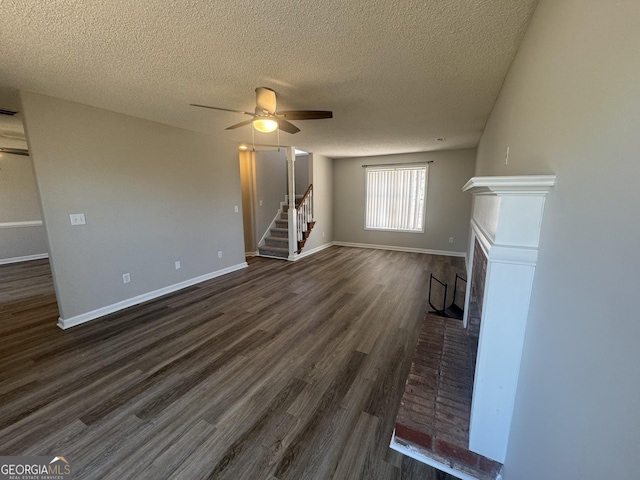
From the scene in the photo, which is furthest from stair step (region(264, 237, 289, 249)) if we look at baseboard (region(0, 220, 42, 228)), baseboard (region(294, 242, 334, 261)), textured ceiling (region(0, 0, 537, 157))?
baseboard (region(0, 220, 42, 228))

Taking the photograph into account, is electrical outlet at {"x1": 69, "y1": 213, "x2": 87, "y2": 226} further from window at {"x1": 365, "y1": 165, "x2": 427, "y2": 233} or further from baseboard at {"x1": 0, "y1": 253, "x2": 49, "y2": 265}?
window at {"x1": 365, "y1": 165, "x2": 427, "y2": 233}

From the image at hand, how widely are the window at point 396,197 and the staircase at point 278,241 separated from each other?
2202mm

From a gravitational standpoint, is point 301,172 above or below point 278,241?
above

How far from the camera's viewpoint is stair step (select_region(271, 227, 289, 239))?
6148mm

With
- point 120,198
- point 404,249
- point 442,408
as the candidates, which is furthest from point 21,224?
point 404,249

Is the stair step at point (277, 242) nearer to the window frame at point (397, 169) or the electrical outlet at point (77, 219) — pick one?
the window frame at point (397, 169)

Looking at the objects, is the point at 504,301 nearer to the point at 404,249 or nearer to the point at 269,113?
the point at 269,113

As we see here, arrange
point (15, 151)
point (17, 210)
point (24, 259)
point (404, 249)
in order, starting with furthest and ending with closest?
point (404, 249), point (24, 259), point (17, 210), point (15, 151)

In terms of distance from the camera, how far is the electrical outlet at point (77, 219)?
2.71 meters

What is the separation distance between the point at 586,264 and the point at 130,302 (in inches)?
164

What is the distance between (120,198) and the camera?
3.08 m

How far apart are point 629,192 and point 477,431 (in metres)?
1.26

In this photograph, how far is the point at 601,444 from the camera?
556mm

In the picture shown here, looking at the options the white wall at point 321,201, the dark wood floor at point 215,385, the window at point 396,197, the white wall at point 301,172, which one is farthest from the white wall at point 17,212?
the window at point 396,197
